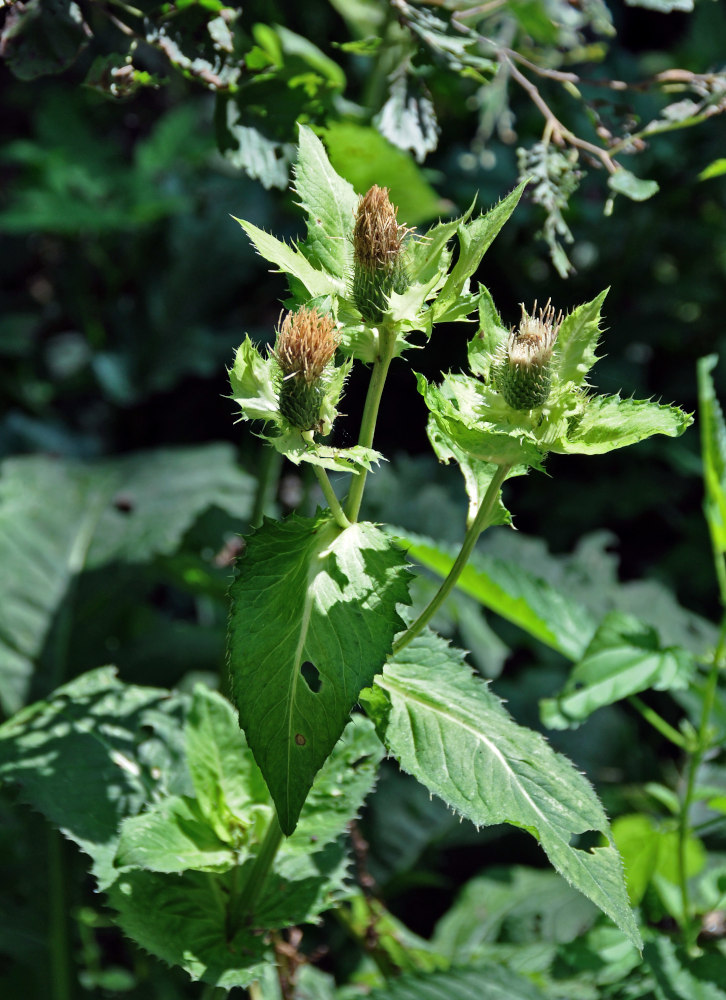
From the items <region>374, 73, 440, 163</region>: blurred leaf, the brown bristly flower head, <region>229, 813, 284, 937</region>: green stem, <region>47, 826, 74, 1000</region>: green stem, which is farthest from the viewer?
<region>47, 826, 74, 1000</region>: green stem

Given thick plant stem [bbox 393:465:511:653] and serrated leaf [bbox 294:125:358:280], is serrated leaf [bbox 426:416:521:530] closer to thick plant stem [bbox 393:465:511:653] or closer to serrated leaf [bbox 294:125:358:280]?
thick plant stem [bbox 393:465:511:653]

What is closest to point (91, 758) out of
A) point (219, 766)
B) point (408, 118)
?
point (219, 766)

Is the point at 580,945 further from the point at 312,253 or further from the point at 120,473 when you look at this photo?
the point at 120,473

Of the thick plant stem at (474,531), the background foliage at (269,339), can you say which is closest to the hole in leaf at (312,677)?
the background foliage at (269,339)

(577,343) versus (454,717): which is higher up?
(577,343)

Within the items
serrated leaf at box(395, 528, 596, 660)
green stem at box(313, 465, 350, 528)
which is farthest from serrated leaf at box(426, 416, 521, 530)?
serrated leaf at box(395, 528, 596, 660)

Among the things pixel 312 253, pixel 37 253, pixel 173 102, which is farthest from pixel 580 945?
pixel 173 102

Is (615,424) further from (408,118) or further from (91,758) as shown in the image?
(91,758)
